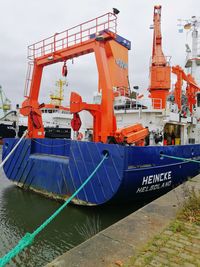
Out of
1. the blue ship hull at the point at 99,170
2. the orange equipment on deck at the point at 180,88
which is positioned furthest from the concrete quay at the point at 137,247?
the orange equipment on deck at the point at 180,88

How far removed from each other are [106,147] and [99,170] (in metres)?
0.61

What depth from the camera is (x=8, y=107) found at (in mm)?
45250

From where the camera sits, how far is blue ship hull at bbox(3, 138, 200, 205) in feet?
18.2

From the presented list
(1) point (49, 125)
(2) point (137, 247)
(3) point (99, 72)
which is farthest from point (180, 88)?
(1) point (49, 125)

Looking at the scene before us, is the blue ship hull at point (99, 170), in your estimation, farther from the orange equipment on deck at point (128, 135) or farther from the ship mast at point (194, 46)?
the ship mast at point (194, 46)

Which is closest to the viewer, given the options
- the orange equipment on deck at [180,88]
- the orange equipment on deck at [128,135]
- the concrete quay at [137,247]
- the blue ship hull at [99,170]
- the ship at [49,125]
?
the concrete quay at [137,247]

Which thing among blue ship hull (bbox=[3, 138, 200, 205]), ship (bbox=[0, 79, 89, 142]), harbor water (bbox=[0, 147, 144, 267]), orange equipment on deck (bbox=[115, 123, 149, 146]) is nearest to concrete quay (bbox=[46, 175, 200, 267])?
harbor water (bbox=[0, 147, 144, 267])

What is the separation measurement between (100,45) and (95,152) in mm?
3370

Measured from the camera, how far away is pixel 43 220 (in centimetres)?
568

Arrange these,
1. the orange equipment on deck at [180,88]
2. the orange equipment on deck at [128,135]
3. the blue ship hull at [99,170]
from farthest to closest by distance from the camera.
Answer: the orange equipment on deck at [180,88]
the orange equipment on deck at [128,135]
the blue ship hull at [99,170]

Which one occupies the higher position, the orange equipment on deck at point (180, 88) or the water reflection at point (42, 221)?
the orange equipment on deck at point (180, 88)

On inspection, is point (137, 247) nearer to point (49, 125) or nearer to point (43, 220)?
point (43, 220)

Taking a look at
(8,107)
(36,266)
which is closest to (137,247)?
(36,266)

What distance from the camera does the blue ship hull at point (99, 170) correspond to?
5547 millimetres
